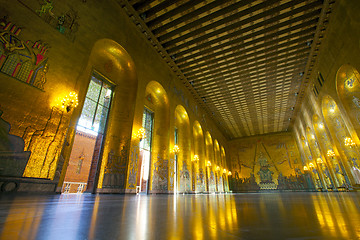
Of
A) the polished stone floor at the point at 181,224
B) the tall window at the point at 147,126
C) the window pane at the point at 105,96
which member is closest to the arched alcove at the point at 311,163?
the tall window at the point at 147,126

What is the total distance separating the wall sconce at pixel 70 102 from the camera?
5238 millimetres

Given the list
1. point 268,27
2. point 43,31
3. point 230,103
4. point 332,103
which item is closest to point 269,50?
point 268,27

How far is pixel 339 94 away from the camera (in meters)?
9.71

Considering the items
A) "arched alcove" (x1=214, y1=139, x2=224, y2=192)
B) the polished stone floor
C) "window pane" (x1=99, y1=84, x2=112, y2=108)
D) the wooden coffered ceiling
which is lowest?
the polished stone floor

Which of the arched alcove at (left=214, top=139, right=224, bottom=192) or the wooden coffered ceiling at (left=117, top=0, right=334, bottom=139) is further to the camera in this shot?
the arched alcove at (left=214, top=139, right=224, bottom=192)

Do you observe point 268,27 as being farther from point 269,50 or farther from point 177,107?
point 177,107

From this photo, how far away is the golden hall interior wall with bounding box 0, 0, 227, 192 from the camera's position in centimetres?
447

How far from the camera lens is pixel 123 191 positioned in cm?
681

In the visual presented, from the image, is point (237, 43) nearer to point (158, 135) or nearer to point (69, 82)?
point (158, 135)

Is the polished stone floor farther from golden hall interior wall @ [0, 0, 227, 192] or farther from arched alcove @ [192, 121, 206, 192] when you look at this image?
arched alcove @ [192, 121, 206, 192]

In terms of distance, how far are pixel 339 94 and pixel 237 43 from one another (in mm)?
6494

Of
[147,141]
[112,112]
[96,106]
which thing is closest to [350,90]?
[147,141]

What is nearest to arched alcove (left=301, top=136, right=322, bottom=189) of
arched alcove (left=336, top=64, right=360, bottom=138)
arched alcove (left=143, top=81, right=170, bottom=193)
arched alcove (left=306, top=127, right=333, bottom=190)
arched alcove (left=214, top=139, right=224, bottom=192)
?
arched alcove (left=306, top=127, right=333, bottom=190)

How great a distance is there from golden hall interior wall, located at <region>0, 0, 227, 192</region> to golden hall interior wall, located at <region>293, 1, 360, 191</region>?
990 cm
